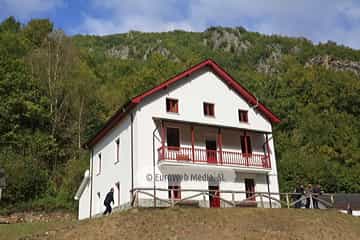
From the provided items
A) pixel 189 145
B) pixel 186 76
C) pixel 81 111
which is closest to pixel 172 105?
pixel 186 76

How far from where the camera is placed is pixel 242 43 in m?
103

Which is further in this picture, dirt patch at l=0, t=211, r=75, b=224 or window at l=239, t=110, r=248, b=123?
dirt patch at l=0, t=211, r=75, b=224

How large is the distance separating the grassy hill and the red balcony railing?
228 inches

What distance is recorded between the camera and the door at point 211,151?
92.2ft

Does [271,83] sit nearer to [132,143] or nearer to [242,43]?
[242,43]

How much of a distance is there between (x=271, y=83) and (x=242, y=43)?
126 ft

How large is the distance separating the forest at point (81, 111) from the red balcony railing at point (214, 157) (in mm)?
15531

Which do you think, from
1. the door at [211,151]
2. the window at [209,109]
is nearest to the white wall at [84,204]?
the door at [211,151]

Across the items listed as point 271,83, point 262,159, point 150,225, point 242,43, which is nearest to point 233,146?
point 262,159

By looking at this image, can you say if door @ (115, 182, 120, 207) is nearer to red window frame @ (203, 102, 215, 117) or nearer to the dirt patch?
red window frame @ (203, 102, 215, 117)

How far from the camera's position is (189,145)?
28.5 metres

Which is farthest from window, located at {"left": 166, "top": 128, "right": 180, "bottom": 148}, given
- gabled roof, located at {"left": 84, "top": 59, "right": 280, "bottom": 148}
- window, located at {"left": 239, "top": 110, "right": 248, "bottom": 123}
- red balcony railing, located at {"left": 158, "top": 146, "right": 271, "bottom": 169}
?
window, located at {"left": 239, "top": 110, "right": 248, "bottom": 123}

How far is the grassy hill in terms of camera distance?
59.2 feet

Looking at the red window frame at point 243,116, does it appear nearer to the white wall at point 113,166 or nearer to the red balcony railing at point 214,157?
the red balcony railing at point 214,157
